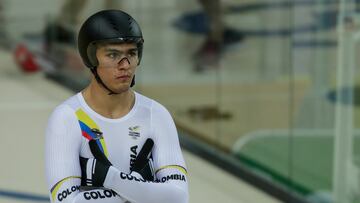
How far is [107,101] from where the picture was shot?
3029 mm

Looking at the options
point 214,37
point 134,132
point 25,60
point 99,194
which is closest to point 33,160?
point 214,37

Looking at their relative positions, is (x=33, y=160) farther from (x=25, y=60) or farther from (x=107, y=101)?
(x=107, y=101)

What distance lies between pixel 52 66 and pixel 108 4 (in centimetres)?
243

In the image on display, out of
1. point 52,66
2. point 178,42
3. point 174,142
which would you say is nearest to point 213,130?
point 178,42

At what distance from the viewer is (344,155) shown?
6.18 m

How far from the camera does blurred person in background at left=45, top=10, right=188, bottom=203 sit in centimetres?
291

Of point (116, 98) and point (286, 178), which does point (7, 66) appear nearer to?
point (286, 178)

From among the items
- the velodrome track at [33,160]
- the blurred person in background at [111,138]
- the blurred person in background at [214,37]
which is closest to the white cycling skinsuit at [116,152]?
the blurred person in background at [111,138]

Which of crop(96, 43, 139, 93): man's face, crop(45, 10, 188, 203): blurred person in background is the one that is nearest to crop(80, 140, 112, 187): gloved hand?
crop(45, 10, 188, 203): blurred person in background

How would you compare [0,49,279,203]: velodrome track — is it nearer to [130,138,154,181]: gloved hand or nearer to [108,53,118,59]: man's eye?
[130,138,154,181]: gloved hand

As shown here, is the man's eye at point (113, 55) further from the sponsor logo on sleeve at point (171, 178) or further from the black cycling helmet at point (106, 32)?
the sponsor logo on sleeve at point (171, 178)

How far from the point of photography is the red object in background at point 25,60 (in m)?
10.9

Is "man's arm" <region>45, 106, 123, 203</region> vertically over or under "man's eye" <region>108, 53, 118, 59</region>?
under

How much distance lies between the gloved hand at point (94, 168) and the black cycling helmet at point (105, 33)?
0.21 metres
